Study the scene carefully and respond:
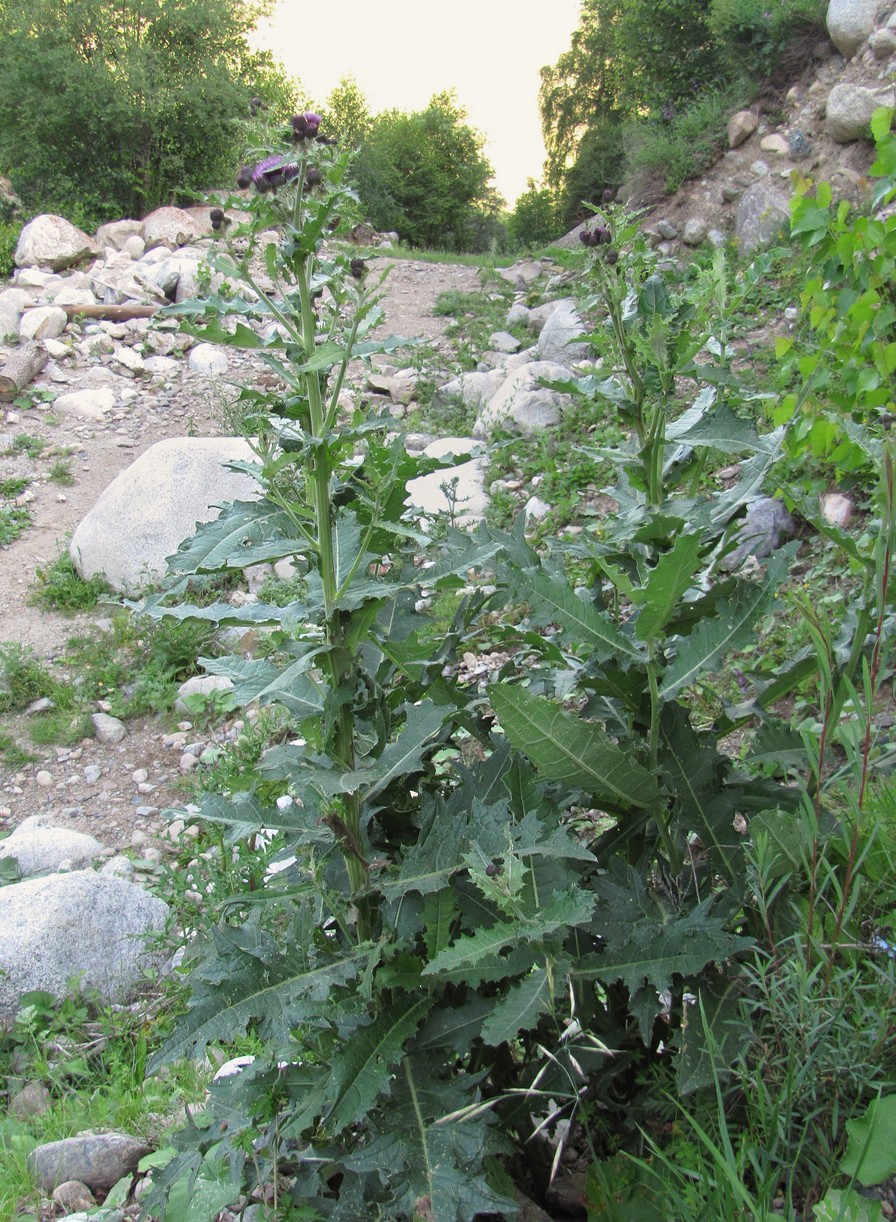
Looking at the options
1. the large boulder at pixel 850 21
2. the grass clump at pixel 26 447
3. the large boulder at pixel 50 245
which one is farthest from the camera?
the large boulder at pixel 50 245

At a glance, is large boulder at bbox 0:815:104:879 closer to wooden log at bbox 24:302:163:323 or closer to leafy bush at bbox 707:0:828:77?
wooden log at bbox 24:302:163:323

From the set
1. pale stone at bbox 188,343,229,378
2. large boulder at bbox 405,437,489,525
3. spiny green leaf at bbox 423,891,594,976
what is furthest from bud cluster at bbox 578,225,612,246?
pale stone at bbox 188,343,229,378

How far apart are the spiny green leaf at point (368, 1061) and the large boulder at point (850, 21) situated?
1004 cm

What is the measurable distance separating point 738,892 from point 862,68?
9446 mm

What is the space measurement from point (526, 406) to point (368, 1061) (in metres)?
5.90

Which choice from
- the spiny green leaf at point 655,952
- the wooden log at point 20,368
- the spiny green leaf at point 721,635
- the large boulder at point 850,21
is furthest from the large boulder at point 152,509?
the large boulder at point 850,21

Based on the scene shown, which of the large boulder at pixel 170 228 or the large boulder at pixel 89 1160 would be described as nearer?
the large boulder at pixel 89 1160

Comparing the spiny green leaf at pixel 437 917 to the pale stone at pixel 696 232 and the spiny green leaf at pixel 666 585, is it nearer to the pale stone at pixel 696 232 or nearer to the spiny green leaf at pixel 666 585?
the spiny green leaf at pixel 666 585

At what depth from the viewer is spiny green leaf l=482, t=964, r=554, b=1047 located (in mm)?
1161

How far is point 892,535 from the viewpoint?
1.27 metres

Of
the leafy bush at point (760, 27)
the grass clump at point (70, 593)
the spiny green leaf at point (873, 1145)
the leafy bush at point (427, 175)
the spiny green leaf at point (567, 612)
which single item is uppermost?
the leafy bush at point (427, 175)

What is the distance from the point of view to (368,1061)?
129 centimetres

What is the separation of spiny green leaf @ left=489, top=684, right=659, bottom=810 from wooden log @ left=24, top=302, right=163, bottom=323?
34.5ft

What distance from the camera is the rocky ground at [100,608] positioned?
4.30 meters
